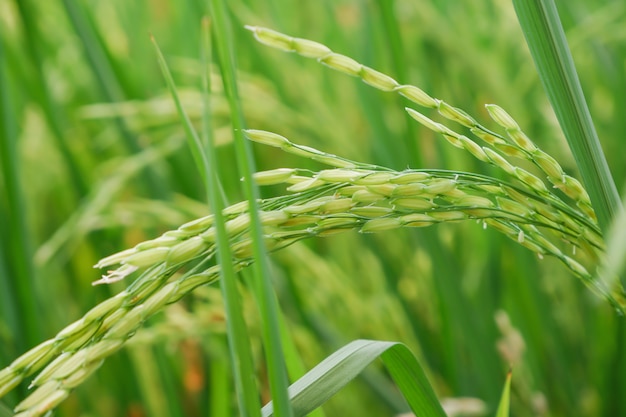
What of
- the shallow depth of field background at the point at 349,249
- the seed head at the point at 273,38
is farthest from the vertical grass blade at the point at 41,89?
the seed head at the point at 273,38

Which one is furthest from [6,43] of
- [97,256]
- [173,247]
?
[173,247]

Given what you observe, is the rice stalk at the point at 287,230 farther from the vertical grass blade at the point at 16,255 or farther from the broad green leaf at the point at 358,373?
the vertical grass blade at the point at 16,255

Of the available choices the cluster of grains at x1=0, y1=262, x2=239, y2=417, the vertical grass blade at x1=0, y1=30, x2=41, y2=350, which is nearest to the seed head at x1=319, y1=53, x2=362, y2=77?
the cluster of grains at x1=0, y1=262, x2=239, y2=417

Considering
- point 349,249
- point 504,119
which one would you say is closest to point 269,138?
point 504,119

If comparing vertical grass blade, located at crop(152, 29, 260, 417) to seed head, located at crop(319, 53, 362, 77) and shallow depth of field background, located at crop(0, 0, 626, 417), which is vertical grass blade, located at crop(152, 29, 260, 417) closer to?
seed head, located at crop(319, 53, 362, 77)

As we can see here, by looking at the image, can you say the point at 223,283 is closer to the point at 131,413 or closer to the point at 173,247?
Result: the point at 173,247

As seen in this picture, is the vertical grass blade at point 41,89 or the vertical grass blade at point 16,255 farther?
the vertical grass blade at point 41,89
